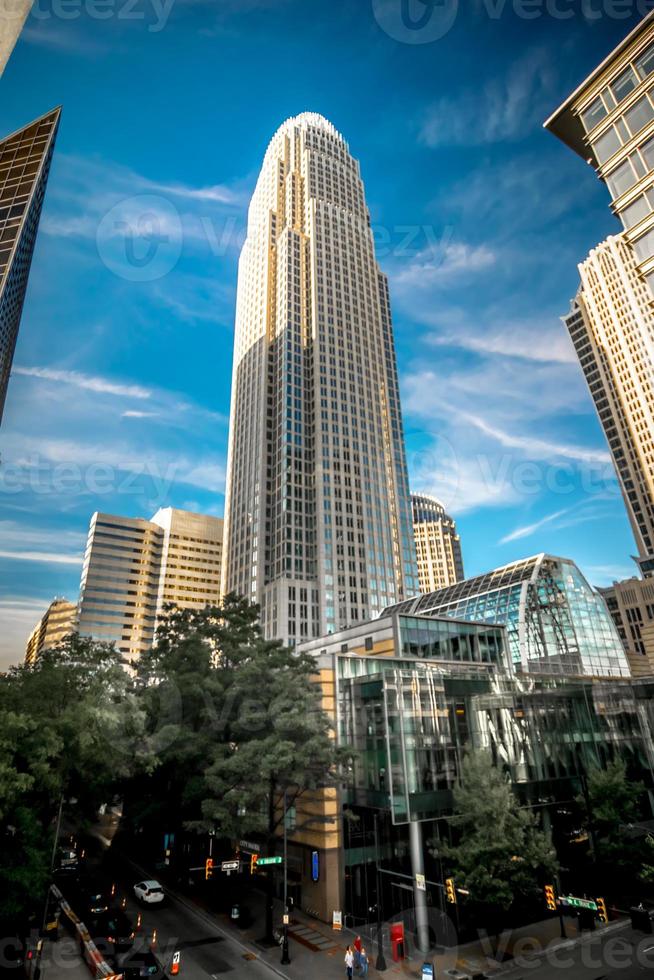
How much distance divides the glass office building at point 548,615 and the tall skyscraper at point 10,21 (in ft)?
216

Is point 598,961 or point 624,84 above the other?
point 624,84

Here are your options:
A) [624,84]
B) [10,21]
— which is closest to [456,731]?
[624,84]

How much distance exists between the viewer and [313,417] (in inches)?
5167

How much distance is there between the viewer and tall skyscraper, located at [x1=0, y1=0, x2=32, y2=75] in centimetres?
534

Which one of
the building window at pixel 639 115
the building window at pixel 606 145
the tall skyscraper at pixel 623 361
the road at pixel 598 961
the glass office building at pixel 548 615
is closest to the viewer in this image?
the building window at pixel 639 115

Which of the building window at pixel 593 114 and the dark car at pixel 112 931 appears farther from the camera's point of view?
the dark car at pixel 112 931

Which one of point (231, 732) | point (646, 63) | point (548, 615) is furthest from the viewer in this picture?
point (548, 615)

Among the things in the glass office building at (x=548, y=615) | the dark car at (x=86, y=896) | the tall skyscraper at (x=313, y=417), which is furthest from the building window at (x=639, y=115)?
the tall skyscraper at (x=313, y=417)

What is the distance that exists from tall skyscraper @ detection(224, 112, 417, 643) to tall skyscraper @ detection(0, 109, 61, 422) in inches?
2181

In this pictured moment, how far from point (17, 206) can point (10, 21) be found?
431ft

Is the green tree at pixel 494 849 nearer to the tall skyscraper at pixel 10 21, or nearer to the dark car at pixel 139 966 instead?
the dark car at pixel 139 966

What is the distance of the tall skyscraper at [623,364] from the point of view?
145 metres

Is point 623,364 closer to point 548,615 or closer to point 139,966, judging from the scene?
point 548,615

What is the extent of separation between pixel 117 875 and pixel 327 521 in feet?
272
